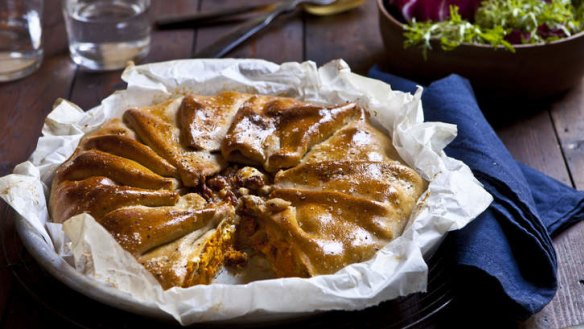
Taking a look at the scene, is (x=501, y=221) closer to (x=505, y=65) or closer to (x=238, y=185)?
(x=238, y=185)

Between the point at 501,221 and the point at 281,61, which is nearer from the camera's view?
the point at 501,221

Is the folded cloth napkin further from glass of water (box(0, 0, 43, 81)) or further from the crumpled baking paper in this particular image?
glass of water (box(0, 0, 43, 81))

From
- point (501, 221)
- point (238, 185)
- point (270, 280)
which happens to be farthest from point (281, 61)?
point (270, 280)

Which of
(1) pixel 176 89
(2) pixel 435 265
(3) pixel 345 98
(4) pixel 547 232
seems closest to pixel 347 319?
(2) pixel 435 265

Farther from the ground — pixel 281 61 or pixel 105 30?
pixel 105 30

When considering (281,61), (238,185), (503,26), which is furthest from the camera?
(281,61)

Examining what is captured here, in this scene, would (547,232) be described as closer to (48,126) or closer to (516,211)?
(516,211)
